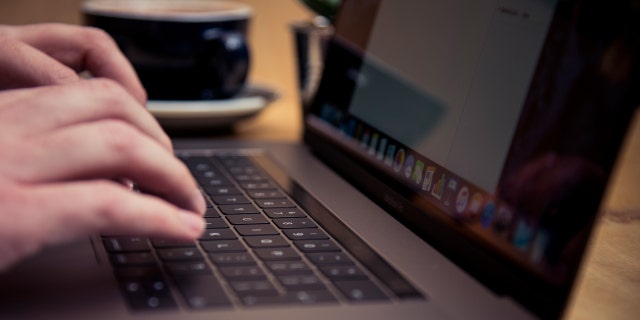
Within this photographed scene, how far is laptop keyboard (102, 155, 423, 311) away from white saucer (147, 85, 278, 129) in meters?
0.23

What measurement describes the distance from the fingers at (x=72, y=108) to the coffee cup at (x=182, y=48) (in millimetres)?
320

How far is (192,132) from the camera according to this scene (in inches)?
31.7

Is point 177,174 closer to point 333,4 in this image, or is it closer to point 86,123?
point 86,123

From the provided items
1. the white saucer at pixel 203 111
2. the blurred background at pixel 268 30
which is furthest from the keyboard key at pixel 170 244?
the blurred background at pixel 268 30

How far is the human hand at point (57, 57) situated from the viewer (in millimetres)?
580

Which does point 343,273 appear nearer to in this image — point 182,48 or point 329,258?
point 329,258

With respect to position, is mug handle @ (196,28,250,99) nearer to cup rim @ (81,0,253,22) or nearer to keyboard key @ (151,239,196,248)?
cup rim @ (81,0,253,22)

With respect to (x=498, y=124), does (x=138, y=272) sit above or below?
below

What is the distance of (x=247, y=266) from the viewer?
1.42ft

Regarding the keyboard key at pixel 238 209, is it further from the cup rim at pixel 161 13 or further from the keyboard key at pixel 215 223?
the cup rim at pixel 161 13

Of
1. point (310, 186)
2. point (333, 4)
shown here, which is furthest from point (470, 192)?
point (333, 4)

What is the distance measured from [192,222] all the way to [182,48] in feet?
1.34

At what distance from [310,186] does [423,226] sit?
135 millimetres

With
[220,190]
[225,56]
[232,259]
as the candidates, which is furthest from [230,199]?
[225,56]
